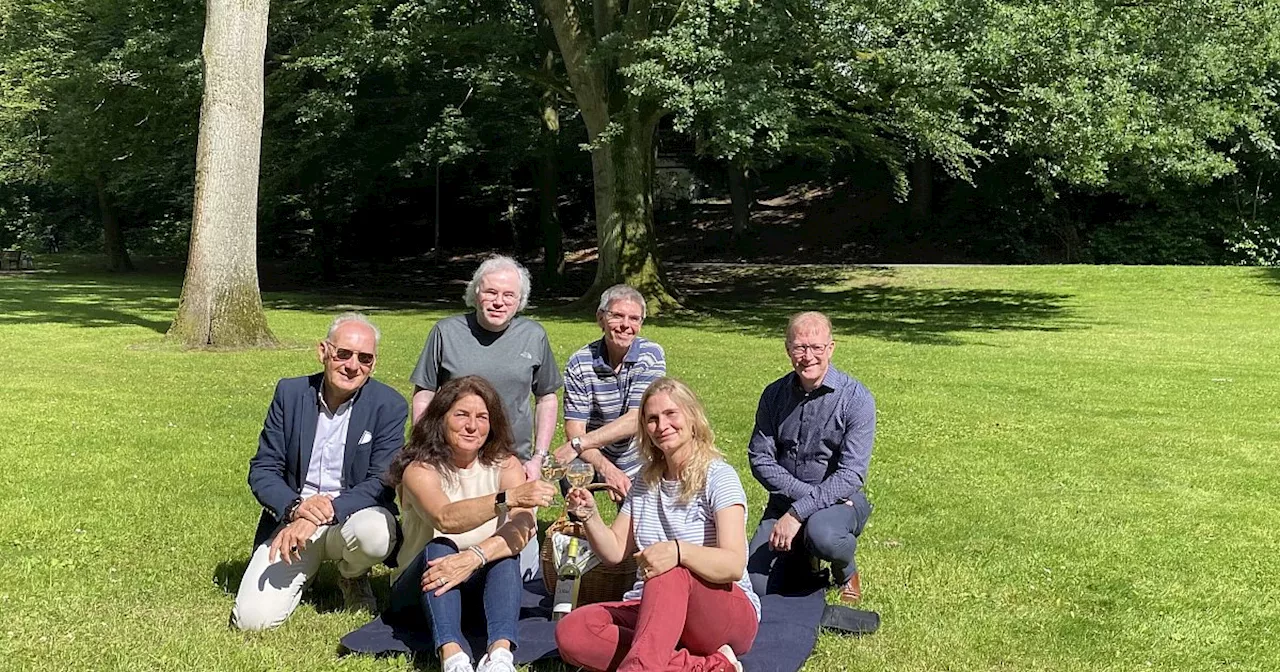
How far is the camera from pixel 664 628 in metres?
3.79

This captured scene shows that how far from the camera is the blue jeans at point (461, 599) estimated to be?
4.18m

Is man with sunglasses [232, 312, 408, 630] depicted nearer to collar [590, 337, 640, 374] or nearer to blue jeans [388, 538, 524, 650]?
blue jeans [388, 538, 524, 650]

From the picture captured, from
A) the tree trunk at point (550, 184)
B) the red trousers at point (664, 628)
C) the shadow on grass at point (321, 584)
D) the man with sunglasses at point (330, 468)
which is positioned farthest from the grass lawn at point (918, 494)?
the tree trunk at point (550, 184)

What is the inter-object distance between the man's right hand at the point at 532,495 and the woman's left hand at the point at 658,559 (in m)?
0.43

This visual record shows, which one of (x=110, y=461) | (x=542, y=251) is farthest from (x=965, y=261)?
(x=110, y=461)

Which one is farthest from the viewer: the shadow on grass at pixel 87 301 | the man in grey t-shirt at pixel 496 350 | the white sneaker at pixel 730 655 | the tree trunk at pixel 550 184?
the tree trunk at pixel 550 184

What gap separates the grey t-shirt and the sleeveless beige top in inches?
30.0

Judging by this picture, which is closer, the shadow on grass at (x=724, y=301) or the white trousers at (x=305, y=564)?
the white trousers at (x=305, y=564)

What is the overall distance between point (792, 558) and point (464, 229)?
36.1 meters

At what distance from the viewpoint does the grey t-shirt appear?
17.3 ft

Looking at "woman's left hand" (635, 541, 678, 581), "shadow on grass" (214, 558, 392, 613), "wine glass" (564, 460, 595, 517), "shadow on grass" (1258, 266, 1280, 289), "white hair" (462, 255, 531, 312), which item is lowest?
"shadow on grass" (214, 558, 392, 613)

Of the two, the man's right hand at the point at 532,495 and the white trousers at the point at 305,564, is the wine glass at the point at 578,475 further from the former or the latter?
the white trousers at the point at 305,564

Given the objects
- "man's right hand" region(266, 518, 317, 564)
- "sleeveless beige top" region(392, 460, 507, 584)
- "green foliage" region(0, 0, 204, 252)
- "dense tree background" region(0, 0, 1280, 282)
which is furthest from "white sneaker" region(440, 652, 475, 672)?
"green foliage" region(0, 0, 204, 252)

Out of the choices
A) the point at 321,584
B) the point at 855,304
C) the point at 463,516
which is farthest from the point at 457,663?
the point at 855,304
